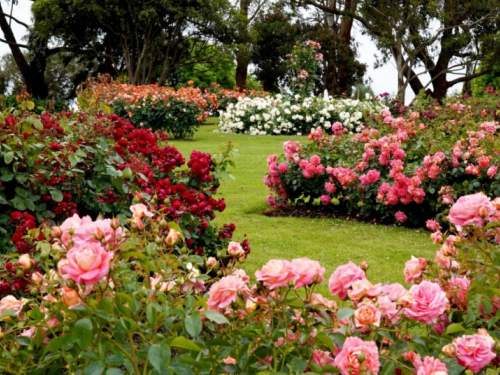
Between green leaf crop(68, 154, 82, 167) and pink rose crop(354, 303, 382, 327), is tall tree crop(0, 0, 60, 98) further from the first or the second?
pink rose crop(354, 303, 382, 327)

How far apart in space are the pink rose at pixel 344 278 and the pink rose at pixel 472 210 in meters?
0.38

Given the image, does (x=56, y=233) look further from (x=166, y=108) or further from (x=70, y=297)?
(x=166, y=108)

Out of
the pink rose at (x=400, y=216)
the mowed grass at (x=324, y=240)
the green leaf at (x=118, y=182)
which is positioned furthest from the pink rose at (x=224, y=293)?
the pink rose at (x=400, y=216)

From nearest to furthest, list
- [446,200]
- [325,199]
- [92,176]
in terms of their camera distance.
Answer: [92,176] < [446,200] < [325,199]

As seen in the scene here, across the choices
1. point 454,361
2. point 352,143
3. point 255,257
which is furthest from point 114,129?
point 352,143

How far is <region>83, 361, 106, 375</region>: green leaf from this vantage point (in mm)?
1271

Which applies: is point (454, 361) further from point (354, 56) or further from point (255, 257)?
point (354, 56)

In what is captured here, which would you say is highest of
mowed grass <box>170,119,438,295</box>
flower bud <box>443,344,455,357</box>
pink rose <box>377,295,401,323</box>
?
pink rose <box>377,295,401,323</box>

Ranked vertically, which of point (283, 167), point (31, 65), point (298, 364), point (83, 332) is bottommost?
point (283, 167)

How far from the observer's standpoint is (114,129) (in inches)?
155

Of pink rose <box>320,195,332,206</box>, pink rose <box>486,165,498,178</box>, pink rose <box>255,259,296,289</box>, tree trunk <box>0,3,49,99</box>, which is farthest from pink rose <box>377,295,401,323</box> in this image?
tree trunk <box>0,3,49,99</box>

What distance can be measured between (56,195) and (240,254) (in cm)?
186

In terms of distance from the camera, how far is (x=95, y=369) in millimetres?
1278

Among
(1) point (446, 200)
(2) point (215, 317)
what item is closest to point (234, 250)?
(2) point (215, 317)
